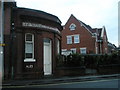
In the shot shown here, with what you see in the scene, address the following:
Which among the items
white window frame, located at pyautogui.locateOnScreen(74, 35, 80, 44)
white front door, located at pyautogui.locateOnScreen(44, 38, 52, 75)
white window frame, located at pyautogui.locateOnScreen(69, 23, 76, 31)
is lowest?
white front door, located at pyautogui.locateOnScreen(44, 38, 52, 75)

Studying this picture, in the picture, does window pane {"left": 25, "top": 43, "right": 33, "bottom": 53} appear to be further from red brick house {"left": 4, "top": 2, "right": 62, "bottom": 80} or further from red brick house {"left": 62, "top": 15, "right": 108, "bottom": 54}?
red brick house {"left": 62, "top": 15, "right": 108, "bottom": 54}

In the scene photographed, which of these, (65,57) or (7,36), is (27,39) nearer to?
(7,36)

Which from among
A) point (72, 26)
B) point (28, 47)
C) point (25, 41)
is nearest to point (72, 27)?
point (72, 26)

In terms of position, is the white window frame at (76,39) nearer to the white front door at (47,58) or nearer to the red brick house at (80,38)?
the red brick house at (80,38)

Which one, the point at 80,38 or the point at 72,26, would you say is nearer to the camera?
the point at 80,38

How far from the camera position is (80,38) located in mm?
45375

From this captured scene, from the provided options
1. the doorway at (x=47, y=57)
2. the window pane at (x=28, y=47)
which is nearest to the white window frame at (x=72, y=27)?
the doorway at (x=47, y=57)

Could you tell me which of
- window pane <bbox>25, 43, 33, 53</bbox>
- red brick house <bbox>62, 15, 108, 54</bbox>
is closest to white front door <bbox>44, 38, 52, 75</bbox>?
window pane <bbox>25, 43, 33, 53</bbox>

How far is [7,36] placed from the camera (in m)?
17.5

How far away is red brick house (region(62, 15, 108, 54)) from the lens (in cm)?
4408

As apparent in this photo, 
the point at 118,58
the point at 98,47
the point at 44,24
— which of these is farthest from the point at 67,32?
the point at 44,24

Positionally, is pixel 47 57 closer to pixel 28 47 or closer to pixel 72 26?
pixel 28 47

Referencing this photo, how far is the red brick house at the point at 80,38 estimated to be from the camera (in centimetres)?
4408

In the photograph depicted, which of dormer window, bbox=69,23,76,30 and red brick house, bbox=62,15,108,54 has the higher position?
dormer window, bbox=69,23,76,30
